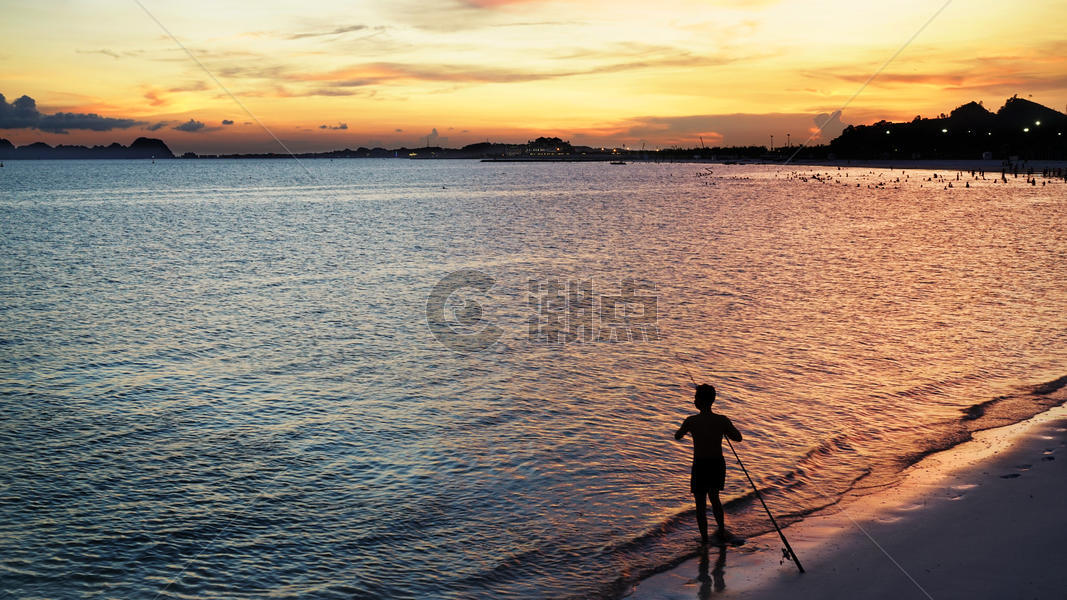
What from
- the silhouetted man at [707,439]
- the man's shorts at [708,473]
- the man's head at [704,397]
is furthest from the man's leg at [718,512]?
the man's head at [704,397]

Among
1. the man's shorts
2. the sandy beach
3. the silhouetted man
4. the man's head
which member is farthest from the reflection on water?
the man's head

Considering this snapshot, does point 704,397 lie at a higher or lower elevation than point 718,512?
higher

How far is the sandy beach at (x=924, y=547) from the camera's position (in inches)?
343

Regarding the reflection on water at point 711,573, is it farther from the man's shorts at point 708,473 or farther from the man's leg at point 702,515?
the man's shorts at point 708,473

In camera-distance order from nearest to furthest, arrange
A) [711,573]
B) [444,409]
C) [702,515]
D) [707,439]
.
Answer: [711,573]
[707,439]
[702,515]
[444,409]

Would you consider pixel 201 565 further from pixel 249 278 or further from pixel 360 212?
pixel 360 212

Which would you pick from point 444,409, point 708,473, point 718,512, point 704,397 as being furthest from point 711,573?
point 444,409

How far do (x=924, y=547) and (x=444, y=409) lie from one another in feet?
36.1

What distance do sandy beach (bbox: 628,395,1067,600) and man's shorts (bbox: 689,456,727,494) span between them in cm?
89

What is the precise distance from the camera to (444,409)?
18.1 m

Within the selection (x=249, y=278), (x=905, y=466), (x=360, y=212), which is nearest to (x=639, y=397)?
(x=905, y=466)

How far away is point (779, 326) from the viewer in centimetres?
2661

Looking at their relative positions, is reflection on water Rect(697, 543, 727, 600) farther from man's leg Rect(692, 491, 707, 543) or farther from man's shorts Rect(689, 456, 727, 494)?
man's shorts Rect(689, 456, 727, 494)

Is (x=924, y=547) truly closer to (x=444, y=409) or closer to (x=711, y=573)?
(x=711, y=573)
